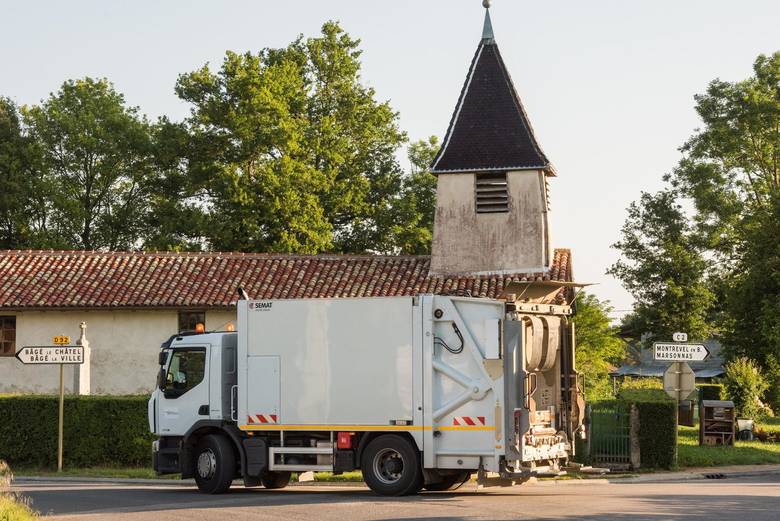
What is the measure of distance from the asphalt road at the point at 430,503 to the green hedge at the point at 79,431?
417 cm

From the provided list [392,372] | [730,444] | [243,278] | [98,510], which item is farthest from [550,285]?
[243,278]

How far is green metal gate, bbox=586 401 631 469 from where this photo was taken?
87.0 ft

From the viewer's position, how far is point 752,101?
64.5 metres

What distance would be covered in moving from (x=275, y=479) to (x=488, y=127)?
20038 mm

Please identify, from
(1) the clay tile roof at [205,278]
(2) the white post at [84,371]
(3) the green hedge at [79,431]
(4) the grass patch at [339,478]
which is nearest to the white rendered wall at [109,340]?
(2) the white post at [84,371]

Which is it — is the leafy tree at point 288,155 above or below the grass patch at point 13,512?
above

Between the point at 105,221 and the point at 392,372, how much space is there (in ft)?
135

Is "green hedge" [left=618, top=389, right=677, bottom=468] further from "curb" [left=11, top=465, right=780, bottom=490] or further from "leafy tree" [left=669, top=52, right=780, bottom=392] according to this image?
"leafy tree" [left=669, top=52, right=780, bottom=392]

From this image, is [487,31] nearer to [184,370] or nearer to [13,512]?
[184,370]

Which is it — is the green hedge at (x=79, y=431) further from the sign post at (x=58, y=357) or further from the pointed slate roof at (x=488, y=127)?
the pointed slate roof at (x=488, y=127)

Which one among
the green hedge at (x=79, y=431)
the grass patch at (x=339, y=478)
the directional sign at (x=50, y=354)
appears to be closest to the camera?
the grass patch at (x=339, y=478)

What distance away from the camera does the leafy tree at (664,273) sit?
2940 inches

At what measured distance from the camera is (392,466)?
19484 millimetres

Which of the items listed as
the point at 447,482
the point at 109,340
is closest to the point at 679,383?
the point at 447,482
